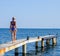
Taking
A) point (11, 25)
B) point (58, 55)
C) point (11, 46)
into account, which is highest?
point (11, 25)

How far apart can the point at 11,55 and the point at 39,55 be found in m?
3.74

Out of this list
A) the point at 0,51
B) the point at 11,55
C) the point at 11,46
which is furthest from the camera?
the point at 11,55

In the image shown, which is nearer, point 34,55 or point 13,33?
point 13,33

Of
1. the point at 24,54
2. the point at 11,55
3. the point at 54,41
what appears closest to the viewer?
the point at 24,54

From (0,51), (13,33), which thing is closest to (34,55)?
(13,33)

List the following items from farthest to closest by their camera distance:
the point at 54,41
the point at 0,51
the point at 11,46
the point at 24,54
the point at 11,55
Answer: the point at 54,41, the point at 11,55, the point at 24,54, the point at 11,46, the point at 0,51

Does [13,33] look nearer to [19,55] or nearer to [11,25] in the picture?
[11,25]

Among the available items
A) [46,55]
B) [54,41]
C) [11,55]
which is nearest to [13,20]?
[11,55]

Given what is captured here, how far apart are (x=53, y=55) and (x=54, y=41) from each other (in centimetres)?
1558

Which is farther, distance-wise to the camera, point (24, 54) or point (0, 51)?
point (24, 54)

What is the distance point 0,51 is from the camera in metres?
19.2

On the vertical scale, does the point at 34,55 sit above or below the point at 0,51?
below

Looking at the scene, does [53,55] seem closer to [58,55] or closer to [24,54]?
[58,55]

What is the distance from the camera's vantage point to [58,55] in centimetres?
3591
